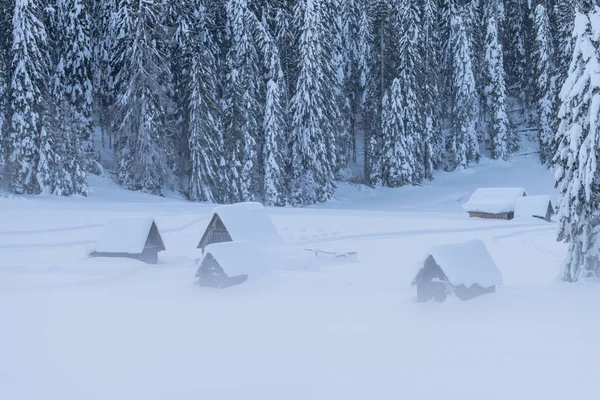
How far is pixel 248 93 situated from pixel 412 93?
14374 millimetres

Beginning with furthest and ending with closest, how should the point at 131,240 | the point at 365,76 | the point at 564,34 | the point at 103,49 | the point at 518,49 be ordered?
the point at 518,49 → the point at 365,76 → the point at 564,34 → the point at 103,49 → the point at 131,240

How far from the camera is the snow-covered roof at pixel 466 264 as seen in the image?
1148cm

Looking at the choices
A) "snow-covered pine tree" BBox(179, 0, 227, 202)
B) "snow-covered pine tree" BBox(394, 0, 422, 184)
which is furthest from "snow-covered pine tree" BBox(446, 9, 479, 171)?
"snow-covered pine tree" BBox(179, 0, 227, 202)

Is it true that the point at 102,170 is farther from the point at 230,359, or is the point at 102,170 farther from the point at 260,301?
the point at 230,359

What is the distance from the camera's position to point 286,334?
10164mm

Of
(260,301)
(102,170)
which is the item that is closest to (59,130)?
(102,170)

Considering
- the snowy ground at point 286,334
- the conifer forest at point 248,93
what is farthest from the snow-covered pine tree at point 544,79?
the snowy ground at point 286,334

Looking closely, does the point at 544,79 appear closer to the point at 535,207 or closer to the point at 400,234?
the point at 535,207

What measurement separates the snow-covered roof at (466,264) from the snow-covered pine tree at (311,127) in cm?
2640

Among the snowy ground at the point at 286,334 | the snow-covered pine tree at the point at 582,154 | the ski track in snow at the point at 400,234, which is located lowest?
the ski track in snow at the point at 400,234

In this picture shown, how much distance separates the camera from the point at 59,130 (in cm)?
3238

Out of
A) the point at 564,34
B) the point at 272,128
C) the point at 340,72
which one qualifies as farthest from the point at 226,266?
the point at 564,34

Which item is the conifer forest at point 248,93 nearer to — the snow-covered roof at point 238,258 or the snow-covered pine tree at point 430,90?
the snow-covered pine tree at point 430,90

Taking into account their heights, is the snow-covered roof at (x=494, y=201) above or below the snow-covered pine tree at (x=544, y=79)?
below
